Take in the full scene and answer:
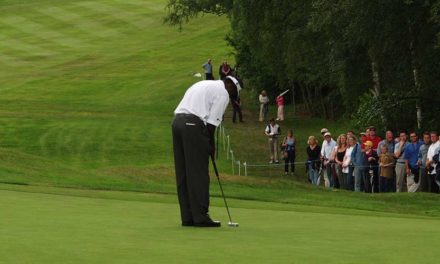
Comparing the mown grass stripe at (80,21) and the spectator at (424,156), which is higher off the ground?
the mown grass stripe at (80,21)

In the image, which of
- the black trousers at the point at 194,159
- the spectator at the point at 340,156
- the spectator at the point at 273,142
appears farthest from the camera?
the spectator at the point at 273,142

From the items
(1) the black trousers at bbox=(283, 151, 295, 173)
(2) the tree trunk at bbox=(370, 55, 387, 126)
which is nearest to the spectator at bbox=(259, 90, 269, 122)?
(2) the tree trunk at bbox=(370, 55, 387, 126)

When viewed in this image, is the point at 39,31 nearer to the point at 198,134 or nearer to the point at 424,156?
the point at 424,156

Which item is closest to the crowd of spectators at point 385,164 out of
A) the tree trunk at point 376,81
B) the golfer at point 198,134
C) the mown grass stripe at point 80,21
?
the tree trunk at point 376,81

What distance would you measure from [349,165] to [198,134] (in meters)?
16.2

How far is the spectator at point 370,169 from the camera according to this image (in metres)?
27.9

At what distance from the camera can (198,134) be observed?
12.6 m

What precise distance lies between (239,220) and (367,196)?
9.90 metres

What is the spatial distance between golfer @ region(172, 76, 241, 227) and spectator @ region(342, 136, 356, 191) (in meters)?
16.1

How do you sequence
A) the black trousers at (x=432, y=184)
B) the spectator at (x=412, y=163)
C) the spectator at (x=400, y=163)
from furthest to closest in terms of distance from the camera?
the spectator at (x=400, y=163) < the spectator at (x=412, y=163) < the black trousers at (x=432, y=184)

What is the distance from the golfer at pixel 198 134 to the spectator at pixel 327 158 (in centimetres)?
1755

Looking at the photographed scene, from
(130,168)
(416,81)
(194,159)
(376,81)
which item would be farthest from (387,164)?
(194,159)

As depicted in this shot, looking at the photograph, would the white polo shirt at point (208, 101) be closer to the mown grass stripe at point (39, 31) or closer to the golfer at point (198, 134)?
the golfer at point (198, 134)

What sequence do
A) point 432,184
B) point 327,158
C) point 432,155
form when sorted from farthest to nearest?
point 327,158 < point 432,184 < point 432,155
